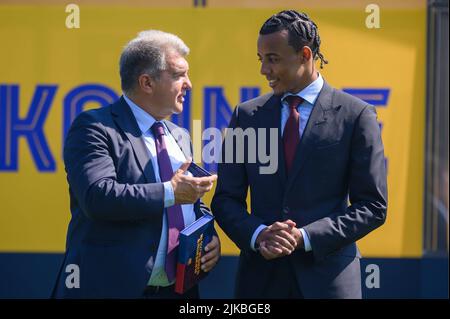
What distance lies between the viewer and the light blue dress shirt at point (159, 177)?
2.65 meters

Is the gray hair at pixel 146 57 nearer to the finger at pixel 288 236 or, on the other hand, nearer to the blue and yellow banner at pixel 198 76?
the finger at pixel 288 236

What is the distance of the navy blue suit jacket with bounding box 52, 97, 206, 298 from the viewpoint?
2551mm

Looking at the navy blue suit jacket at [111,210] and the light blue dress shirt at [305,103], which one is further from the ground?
the light blue dress shirt at [305,103]

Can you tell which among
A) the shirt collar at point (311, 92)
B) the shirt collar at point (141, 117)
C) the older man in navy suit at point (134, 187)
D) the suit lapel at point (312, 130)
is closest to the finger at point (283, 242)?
the suit lapel at point (312, 130)

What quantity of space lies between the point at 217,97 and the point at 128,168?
1507mm

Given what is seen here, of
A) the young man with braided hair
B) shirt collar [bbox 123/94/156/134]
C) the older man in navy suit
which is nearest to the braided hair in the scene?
the young man with braided hair

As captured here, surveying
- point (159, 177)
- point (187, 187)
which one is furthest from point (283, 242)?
point (159, 177)

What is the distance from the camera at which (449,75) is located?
410 cm

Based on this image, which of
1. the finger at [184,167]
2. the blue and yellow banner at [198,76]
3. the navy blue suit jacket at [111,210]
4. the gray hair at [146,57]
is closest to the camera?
the navy blue suit jacket at [111,210]

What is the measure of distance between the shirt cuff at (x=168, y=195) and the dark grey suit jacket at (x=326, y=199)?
0.24 meters

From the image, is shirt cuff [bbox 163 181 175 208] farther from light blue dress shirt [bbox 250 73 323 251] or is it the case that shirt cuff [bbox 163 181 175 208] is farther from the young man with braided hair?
light blue dress shirt [bbox 250 73 323 251]

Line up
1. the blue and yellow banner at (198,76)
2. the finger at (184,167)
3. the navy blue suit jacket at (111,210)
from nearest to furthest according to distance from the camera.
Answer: the navy blue suit jacket at (111,210) → the finger at (184,167) → the blue and yellow banner at (198,76)

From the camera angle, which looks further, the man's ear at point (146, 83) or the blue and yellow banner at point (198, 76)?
the blue and yellow banner at point (198, 76)

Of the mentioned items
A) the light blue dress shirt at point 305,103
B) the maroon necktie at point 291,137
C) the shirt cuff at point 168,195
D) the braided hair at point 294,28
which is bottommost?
the shirt cuff at point 168,195
